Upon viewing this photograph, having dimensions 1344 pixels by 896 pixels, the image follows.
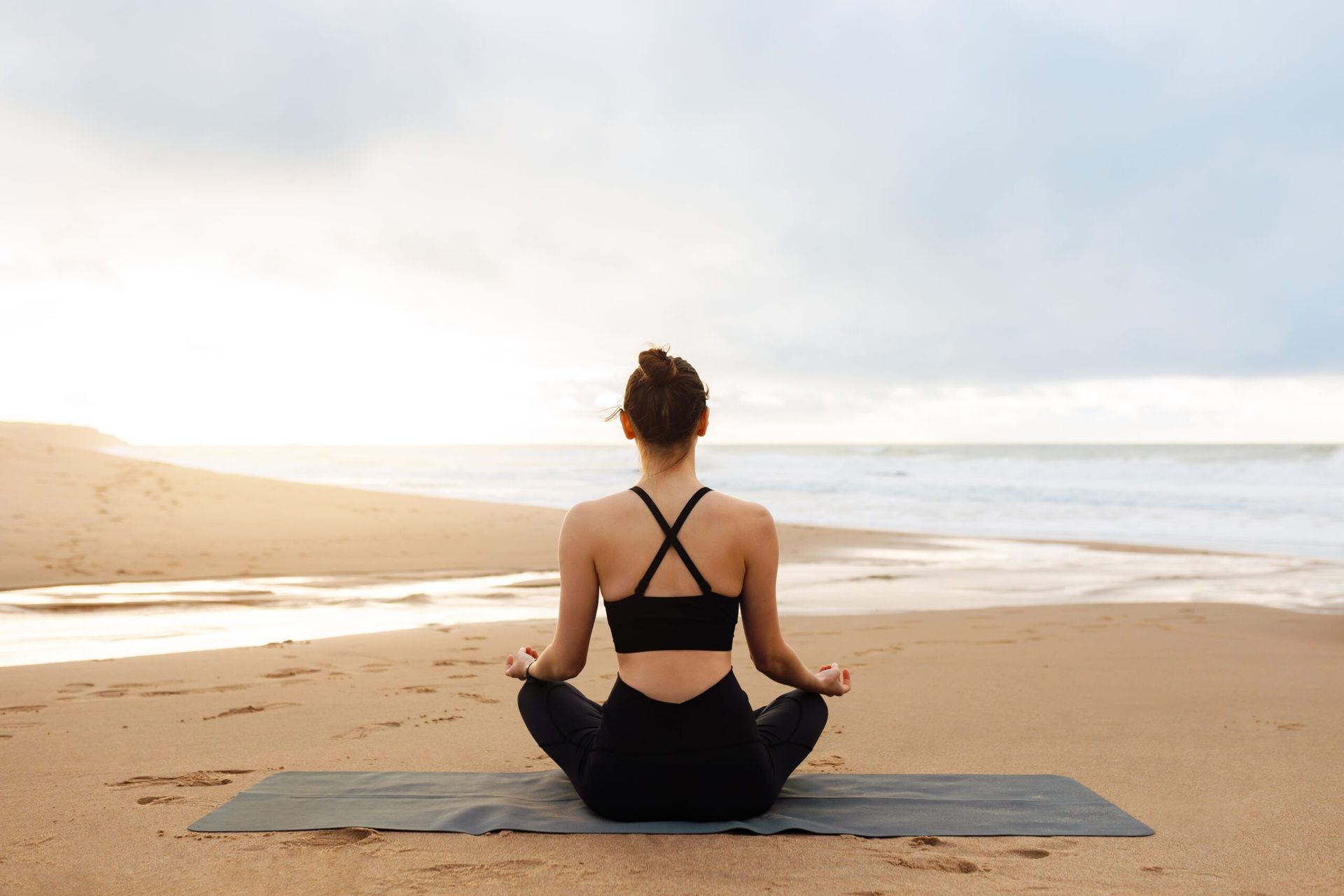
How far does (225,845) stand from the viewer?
3.06 meters

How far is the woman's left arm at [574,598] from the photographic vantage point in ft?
10.4

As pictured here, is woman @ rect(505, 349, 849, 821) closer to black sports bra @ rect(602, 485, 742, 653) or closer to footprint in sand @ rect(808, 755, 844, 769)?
black sports bra @ rect(602, 485, 742, 653)

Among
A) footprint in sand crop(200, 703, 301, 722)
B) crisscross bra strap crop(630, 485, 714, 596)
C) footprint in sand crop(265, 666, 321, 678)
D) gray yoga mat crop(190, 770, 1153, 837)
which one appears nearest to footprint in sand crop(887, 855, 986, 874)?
gray yoga mat crop(190, 770, 1153, 837)

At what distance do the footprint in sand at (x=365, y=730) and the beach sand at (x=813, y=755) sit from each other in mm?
19

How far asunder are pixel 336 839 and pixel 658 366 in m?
1.81

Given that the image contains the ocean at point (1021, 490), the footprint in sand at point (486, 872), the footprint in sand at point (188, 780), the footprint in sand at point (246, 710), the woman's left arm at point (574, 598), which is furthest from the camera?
the ocean at point (1021, 490)

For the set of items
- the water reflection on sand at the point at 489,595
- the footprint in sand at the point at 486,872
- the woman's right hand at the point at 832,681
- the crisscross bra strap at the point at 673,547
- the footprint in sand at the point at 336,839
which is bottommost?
the footprint in sand at the point at 486,872

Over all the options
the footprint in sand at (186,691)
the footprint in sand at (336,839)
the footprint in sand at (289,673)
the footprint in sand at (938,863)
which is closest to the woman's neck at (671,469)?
the footprint in sand at (938,863)

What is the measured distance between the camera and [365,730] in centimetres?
463

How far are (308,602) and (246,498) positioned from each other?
980cm

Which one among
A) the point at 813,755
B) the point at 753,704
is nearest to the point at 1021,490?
the point at 753,704

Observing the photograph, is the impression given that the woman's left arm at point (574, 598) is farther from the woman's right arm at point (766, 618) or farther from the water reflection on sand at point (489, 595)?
the water reflection on sand at point (489, 595)

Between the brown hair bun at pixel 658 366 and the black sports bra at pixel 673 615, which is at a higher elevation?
the brown hair bun at pixel 658 366

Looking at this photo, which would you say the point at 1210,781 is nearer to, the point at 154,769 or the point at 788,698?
the point at 788,698
